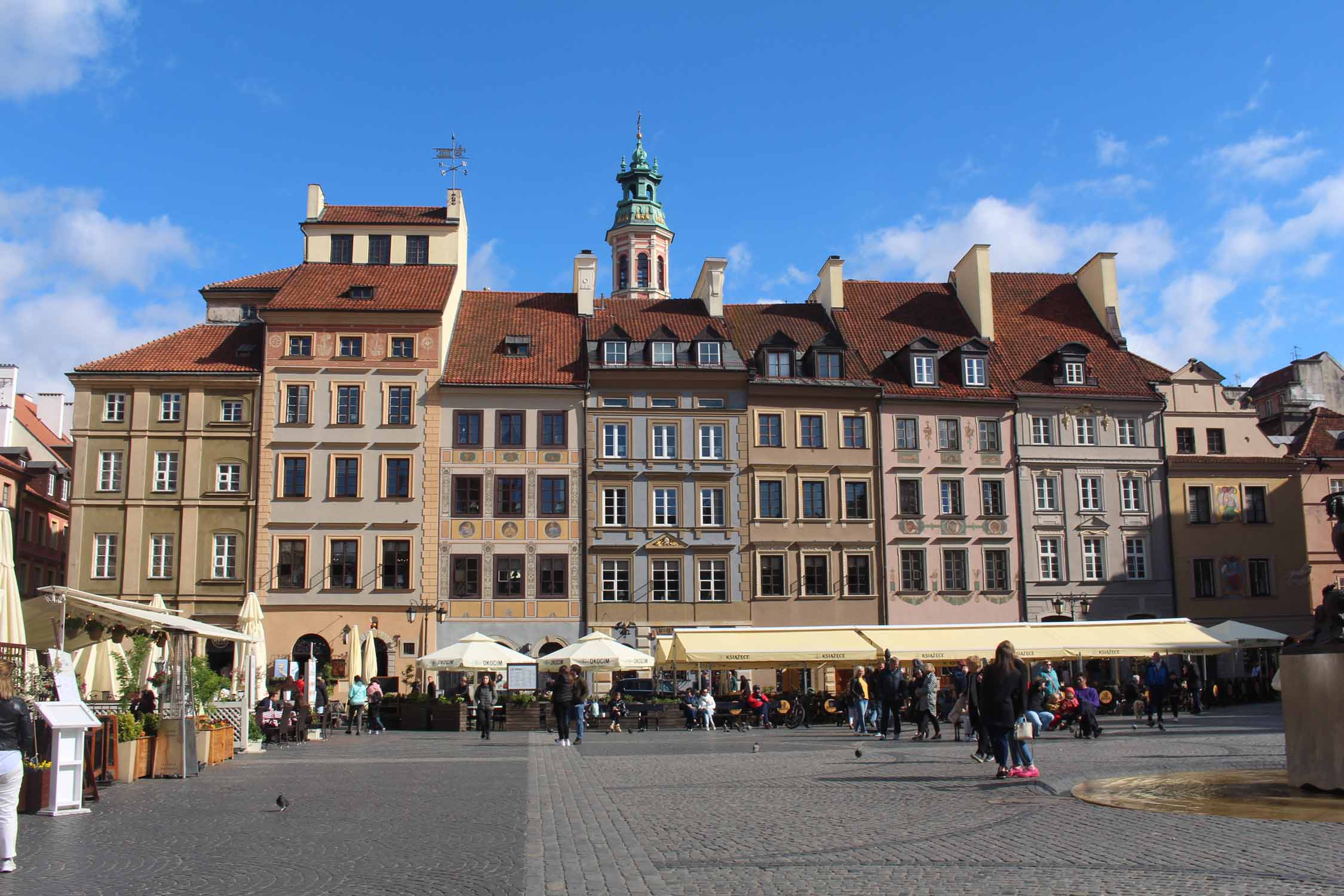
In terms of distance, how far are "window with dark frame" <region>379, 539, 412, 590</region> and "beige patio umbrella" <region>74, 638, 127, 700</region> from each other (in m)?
17.6

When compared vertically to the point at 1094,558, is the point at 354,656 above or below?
below

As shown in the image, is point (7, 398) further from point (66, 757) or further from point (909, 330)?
point (66, 757)

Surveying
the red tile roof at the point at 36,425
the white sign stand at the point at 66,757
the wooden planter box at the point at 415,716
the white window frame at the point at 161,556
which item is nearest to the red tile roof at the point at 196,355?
the white window frame at the point at 161,556

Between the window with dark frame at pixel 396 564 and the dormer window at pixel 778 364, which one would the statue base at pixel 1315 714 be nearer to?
the dormer window at pixel 778 364

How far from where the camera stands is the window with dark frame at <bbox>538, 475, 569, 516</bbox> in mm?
44844

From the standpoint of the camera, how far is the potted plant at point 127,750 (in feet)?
60.6

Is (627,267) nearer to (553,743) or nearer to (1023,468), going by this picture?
(1023,468)

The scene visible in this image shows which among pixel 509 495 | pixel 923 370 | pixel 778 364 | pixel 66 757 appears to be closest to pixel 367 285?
pixel 509 495

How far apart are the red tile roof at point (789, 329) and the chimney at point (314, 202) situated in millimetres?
15753

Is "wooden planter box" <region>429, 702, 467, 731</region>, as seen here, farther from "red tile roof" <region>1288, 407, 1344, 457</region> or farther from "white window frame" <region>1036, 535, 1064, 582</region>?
"red tile roof" <region>1288, 407, 1344, 457</region>

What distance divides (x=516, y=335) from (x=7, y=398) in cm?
2504

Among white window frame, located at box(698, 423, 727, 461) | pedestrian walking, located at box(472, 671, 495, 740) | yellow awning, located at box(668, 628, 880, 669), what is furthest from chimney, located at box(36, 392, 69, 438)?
yellow awning, located at box(668, 628, 880, 669)

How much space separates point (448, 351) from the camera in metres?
46.7

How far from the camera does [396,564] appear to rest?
44062mm
